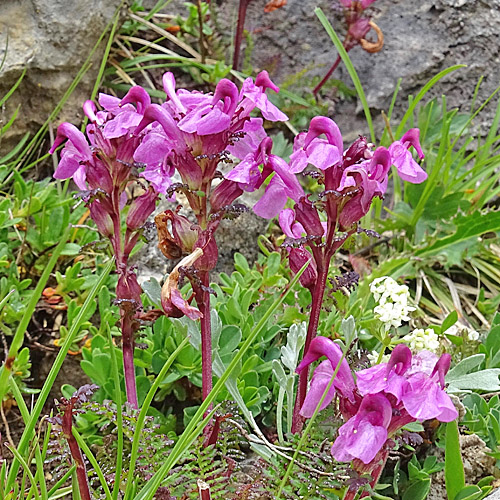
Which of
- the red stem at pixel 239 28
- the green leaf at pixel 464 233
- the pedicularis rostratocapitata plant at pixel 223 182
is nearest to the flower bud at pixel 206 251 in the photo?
the pedicularis rostratocapitata plant at pixel 223 182

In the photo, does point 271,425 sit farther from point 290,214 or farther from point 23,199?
point 23,199

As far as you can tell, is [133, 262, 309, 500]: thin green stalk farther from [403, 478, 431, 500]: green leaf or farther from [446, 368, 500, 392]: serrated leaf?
[403, 478, 431, 500]: green leaf

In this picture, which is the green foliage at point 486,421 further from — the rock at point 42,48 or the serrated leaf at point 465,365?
the rock at point 42,48

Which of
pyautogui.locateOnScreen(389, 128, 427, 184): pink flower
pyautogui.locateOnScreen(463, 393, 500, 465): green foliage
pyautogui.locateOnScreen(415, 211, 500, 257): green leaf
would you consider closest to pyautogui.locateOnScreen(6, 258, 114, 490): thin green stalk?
pyautogui.locateOnScreen(389, 128, 427, 184): pink flower

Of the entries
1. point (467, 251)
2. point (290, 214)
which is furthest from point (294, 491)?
point (467, 251)

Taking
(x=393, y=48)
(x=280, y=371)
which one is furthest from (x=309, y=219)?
(x=393, y=48)
